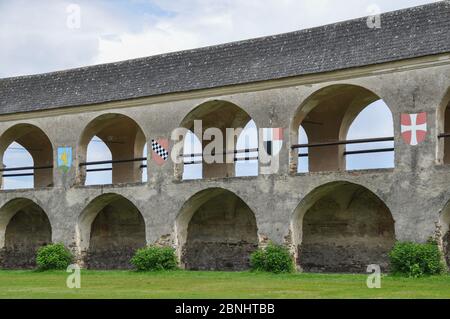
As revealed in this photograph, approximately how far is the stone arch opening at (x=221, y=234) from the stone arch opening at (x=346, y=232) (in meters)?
2.15

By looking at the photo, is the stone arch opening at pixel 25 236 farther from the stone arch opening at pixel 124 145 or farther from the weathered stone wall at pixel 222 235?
the weathered stone wall at pixel 222 235

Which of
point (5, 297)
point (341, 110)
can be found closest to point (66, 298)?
point (5, 297)

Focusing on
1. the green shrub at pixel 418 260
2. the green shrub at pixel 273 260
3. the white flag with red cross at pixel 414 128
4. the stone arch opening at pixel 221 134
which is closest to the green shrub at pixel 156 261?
the green shrub at pixel 273 260

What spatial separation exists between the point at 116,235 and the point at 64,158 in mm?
3944

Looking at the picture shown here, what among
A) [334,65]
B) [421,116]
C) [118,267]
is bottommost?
[118,267]

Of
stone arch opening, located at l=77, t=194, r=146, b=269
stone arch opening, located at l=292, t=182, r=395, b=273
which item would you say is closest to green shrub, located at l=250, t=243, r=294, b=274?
stone arch opening, located at l=292, t=182, r=395, b=273

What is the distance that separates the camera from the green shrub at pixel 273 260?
24.0 meters

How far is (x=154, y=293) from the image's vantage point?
62.0 feet

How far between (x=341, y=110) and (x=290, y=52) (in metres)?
3.51

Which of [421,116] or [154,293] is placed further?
[421,116]

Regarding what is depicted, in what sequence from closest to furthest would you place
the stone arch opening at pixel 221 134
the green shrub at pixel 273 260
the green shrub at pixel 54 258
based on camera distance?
the green shrub at pixel 273 260 < the green shrub at pixel 54 258 < the stone arch opening at pixel 221 134

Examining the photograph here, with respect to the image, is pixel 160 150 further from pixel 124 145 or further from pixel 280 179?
pixel 124 145

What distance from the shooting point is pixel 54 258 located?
28250 mm

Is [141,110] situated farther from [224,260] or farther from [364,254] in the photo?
[364,254]
